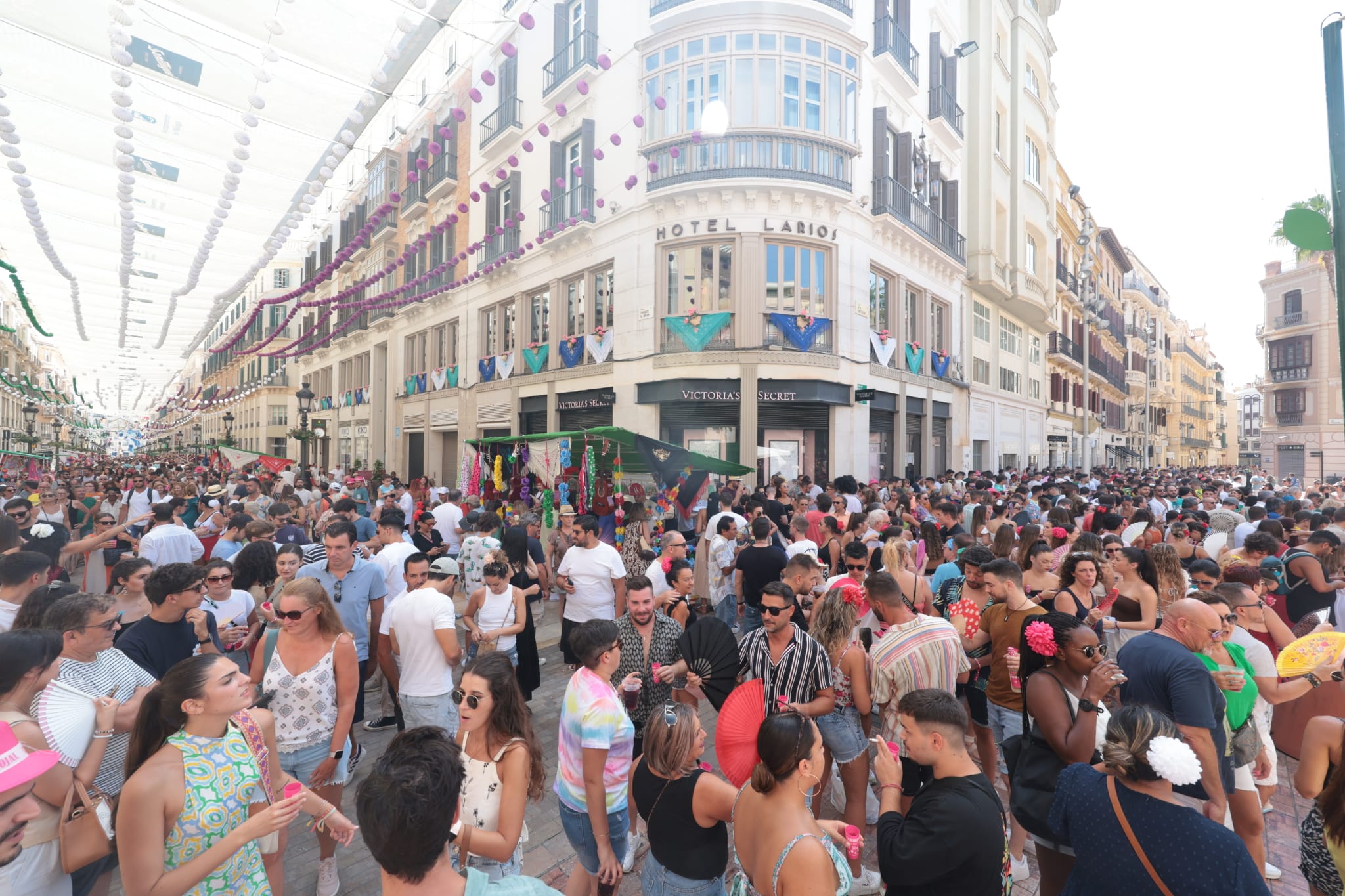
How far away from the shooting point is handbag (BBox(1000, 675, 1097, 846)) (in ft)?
9.25

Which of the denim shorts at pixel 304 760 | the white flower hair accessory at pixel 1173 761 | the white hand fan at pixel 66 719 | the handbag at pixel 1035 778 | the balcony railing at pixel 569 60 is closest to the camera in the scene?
the white flower hair accessory at pixel 1173 761

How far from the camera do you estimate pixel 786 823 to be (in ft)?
6.93

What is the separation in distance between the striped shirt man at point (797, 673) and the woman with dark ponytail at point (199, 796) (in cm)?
226

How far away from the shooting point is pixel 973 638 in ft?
14.1

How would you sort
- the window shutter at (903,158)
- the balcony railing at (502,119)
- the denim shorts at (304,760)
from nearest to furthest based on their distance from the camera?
the denim shorts at (304,760) → the window shutter at (903,158) → the balcony railing at (502,119)

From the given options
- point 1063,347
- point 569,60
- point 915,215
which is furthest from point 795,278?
point 1063,347

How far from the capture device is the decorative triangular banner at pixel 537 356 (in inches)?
788

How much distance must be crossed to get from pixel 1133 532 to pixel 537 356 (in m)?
16.9

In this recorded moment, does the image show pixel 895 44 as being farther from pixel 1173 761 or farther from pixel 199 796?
pixel 199 796

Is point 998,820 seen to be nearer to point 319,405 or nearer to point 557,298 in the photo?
point 557,298

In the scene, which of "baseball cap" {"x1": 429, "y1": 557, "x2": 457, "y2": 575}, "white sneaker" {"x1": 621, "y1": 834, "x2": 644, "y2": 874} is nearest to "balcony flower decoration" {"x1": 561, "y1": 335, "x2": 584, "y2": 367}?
"baseball cap" {"x1": 429, "y1": 557, "x2": 457, "y2": 575}

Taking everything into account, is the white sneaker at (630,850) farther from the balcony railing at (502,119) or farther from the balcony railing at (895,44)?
the balcony railing at (502,119)

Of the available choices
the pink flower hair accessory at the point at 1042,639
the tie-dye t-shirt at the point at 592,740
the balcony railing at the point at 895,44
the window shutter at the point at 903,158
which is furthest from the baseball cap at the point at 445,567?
the balcony railing at the point at 895,44

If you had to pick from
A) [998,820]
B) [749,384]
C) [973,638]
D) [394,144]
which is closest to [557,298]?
[749,384]
